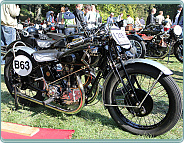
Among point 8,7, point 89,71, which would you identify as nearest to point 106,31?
point 89,71

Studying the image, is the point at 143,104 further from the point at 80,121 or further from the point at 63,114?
the point at 63,114

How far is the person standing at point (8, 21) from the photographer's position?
5441 millimetres

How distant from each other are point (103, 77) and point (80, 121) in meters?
0.78

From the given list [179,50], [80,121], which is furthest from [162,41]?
[80,121]

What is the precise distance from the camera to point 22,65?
118 inches

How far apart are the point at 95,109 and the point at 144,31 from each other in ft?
18.9

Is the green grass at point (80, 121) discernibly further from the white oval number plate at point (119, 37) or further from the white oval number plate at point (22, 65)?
the white oval number plate at point (119, 37)

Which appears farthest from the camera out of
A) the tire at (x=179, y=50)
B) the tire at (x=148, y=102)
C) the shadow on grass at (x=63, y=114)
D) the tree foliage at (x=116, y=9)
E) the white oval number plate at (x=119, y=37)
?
the tree foliage at (x=116, y=9)

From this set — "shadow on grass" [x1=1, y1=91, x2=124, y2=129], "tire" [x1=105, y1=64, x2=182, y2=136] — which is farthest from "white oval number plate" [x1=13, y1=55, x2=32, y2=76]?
"tire" [x1=105, y1=64, x2=182, y2=136]

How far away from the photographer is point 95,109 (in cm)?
314

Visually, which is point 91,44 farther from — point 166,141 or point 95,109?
point 166,141

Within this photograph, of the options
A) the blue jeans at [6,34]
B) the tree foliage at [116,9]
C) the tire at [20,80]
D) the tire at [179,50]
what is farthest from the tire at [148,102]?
the tree foliage at [116,9]

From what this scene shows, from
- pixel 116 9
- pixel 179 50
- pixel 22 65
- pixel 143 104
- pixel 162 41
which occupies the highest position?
pixel 116 9

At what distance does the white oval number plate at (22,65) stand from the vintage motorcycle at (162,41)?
526cm
